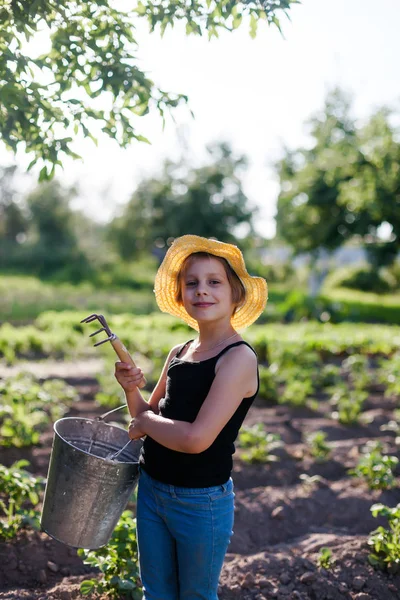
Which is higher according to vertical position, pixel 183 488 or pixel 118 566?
pixel 183 488

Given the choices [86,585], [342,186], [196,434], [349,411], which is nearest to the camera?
[196,434]

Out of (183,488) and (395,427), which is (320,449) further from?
(183,488)

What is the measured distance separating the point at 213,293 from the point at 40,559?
1.79m

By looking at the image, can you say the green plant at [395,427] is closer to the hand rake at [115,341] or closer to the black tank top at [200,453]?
the black tank top at [200,453]

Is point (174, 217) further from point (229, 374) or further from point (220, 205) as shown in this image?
point (229, 374)

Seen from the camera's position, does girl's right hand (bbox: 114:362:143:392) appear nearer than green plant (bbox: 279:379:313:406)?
Yes

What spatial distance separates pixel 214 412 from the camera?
6.73 ft

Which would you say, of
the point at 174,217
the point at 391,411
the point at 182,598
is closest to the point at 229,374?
the point at 182,598

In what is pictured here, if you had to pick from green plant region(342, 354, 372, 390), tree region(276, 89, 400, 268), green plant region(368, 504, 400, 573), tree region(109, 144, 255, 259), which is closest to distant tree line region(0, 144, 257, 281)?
tree region(109, 144, 255, 259)

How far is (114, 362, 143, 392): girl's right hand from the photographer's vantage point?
2310 millimetres

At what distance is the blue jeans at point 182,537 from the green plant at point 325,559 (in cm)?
119

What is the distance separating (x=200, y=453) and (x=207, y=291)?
527 mm

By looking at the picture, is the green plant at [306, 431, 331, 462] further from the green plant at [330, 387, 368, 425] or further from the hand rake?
the hand rake

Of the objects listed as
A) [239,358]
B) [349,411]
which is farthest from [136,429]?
[349,411]
